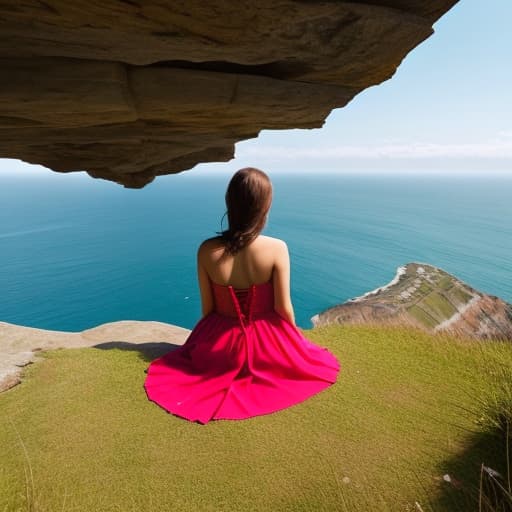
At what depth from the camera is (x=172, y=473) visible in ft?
10.8

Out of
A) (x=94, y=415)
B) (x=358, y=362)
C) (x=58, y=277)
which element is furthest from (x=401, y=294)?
(x=58, y=277)

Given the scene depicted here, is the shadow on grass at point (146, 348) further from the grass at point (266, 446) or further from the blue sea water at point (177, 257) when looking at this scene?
the blue sea water at point (177, 257)

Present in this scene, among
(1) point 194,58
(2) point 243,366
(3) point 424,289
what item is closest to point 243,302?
(2) point 243,366

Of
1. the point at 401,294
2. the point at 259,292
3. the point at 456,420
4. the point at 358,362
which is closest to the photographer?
the point at 456,420

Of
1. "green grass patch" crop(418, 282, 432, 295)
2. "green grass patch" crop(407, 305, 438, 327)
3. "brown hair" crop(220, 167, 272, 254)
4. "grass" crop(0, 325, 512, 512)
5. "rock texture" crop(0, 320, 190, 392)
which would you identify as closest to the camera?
"grass" crop(0, 325, 512, 512)

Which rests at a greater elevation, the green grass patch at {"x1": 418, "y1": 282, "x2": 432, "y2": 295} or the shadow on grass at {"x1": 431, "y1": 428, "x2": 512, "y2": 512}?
the shadow on grass at {"x1": 431, "y1": 428, "x2": 512, "y2": 512}

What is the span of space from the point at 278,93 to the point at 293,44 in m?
1.17

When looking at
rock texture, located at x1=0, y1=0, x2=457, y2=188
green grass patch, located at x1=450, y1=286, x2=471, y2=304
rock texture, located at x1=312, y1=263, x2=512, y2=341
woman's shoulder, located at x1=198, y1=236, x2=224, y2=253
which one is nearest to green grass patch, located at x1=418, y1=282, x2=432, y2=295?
rock texture, located at x1=312, y1=263, x2=512, y2=341

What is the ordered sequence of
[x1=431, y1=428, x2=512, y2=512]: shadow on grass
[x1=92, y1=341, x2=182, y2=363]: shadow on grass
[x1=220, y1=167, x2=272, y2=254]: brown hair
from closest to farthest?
[x1=431, y1=428, x2=512, y2=512]: shadow on grass < [x1=220, y1=167, x2=272, y2=254]: brown hair < [x1=92, y1=341, x2=182, y2=363]: shadow on grass

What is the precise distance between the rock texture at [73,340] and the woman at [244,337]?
1.58 metres

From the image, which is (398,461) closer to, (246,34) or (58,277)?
(246,34)

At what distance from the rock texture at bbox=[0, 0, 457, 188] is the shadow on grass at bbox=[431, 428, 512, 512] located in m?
4.31

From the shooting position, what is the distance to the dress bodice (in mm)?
4480

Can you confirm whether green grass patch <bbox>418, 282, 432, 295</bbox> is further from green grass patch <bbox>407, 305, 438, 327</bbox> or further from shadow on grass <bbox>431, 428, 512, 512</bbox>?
shadow on grass <bbox>431, 428, 512, 512</bbox>
